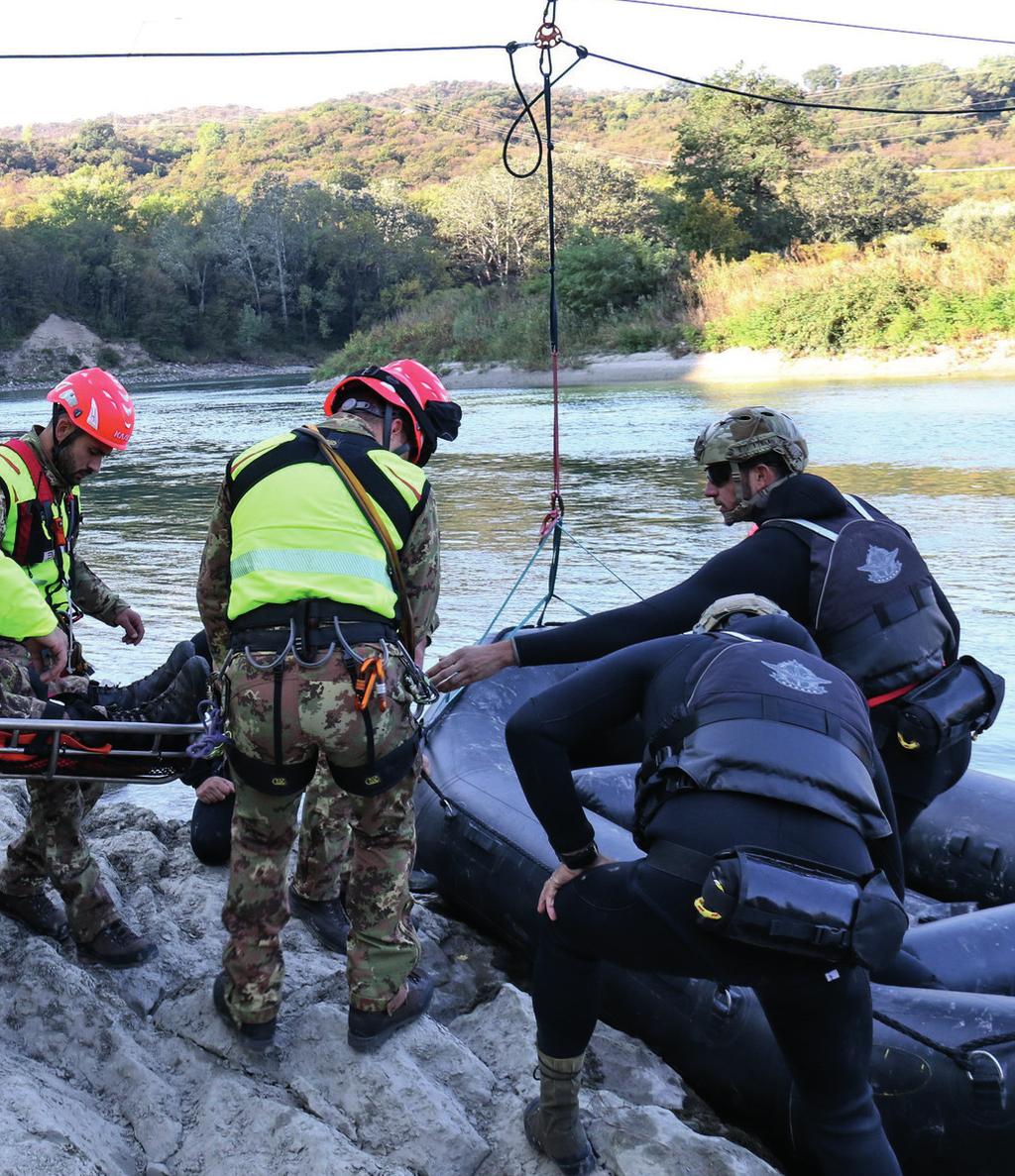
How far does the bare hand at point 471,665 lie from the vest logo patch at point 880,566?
104 cm

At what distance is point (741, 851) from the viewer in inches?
85.7

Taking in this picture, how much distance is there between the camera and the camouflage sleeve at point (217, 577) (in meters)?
3.30

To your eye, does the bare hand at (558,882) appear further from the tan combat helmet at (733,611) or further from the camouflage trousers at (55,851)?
the camouflage trousers at (55,851)

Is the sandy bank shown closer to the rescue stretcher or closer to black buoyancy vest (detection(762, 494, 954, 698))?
black buoyancy vest (detection(762, 494, 954, 698))

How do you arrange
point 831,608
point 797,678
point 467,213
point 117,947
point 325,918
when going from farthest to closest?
point 467,213 → point 325,918 → point 117,947 → point 831,608 → point 797,678

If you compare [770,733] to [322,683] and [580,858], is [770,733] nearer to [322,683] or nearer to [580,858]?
[580,858]

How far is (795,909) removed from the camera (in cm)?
213

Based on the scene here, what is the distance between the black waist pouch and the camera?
2.13m

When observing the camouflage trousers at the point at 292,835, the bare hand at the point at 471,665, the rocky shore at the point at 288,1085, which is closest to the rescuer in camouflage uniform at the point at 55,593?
the rocky shore at the point at 288,1085

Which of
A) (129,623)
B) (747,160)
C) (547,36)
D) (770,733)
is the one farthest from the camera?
(747,160)

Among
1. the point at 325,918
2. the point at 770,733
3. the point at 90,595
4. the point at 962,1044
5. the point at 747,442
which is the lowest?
the point at 325,918

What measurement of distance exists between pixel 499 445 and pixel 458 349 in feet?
83.1

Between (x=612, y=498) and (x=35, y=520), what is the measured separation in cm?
1309

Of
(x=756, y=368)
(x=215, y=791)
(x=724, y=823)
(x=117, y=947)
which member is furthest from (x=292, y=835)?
(x=756, y=368)
